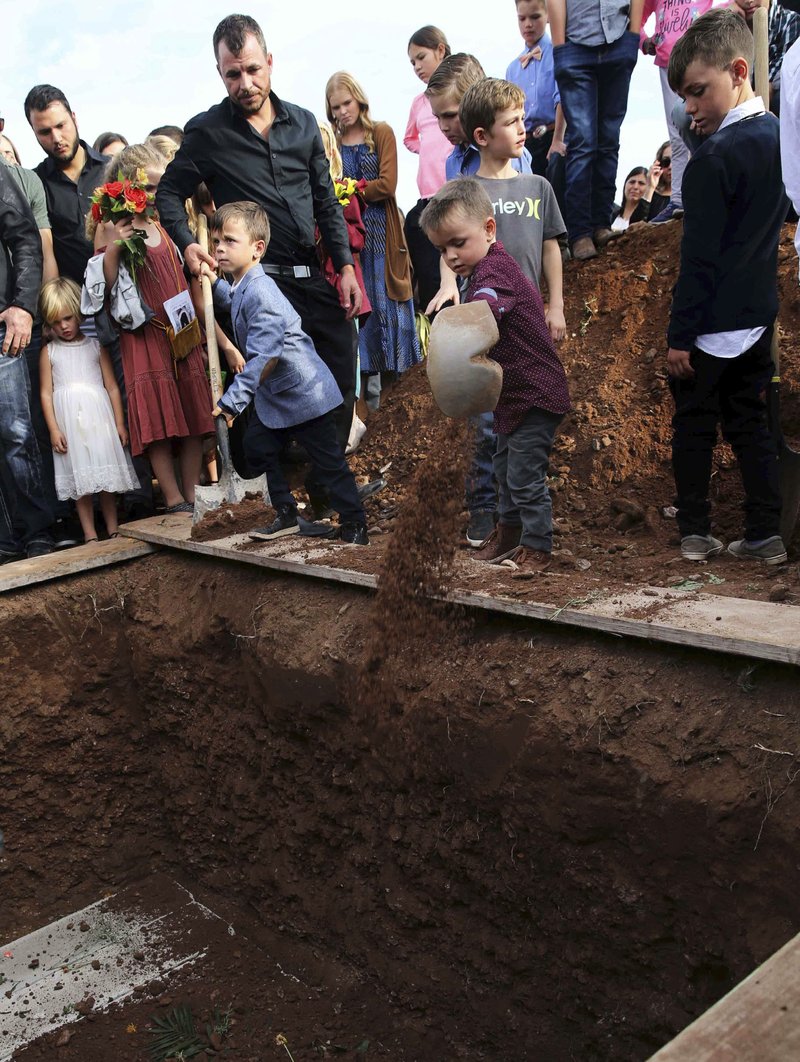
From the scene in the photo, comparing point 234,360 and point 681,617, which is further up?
point 234,360

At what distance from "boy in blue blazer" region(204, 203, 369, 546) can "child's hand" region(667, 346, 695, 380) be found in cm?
150

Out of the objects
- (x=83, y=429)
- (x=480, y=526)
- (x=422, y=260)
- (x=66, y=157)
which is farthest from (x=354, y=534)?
(x=422, y=260)

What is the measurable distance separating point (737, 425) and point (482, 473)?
1.07 metres

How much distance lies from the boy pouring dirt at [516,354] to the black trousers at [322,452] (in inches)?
37.0

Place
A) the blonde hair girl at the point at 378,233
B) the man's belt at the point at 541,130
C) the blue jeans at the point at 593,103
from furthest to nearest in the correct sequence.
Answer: the man's belt at the point at 541,130 → the blonde hair girl at the point at 378,233 → the blue jeans at the point at 593,103

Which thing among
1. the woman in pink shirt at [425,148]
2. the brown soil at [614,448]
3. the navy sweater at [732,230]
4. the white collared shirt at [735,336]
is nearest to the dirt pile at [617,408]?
the brown soil at [614,448]

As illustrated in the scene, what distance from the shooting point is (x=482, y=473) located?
157 inches

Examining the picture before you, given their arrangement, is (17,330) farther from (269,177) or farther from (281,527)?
(281,527)

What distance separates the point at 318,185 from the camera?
4.70 metres

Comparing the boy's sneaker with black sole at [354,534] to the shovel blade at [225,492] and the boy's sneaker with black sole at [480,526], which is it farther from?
the shovel blade at [225,492]

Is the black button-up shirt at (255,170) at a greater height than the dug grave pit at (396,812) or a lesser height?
greater

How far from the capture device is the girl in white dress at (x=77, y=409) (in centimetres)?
502

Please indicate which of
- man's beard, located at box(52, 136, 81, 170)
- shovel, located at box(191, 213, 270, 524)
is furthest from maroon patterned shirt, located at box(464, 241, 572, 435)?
man's beard, located at box(52, 136, 81, 170)

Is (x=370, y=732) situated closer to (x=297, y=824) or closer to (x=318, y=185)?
(x=297, y=824)
